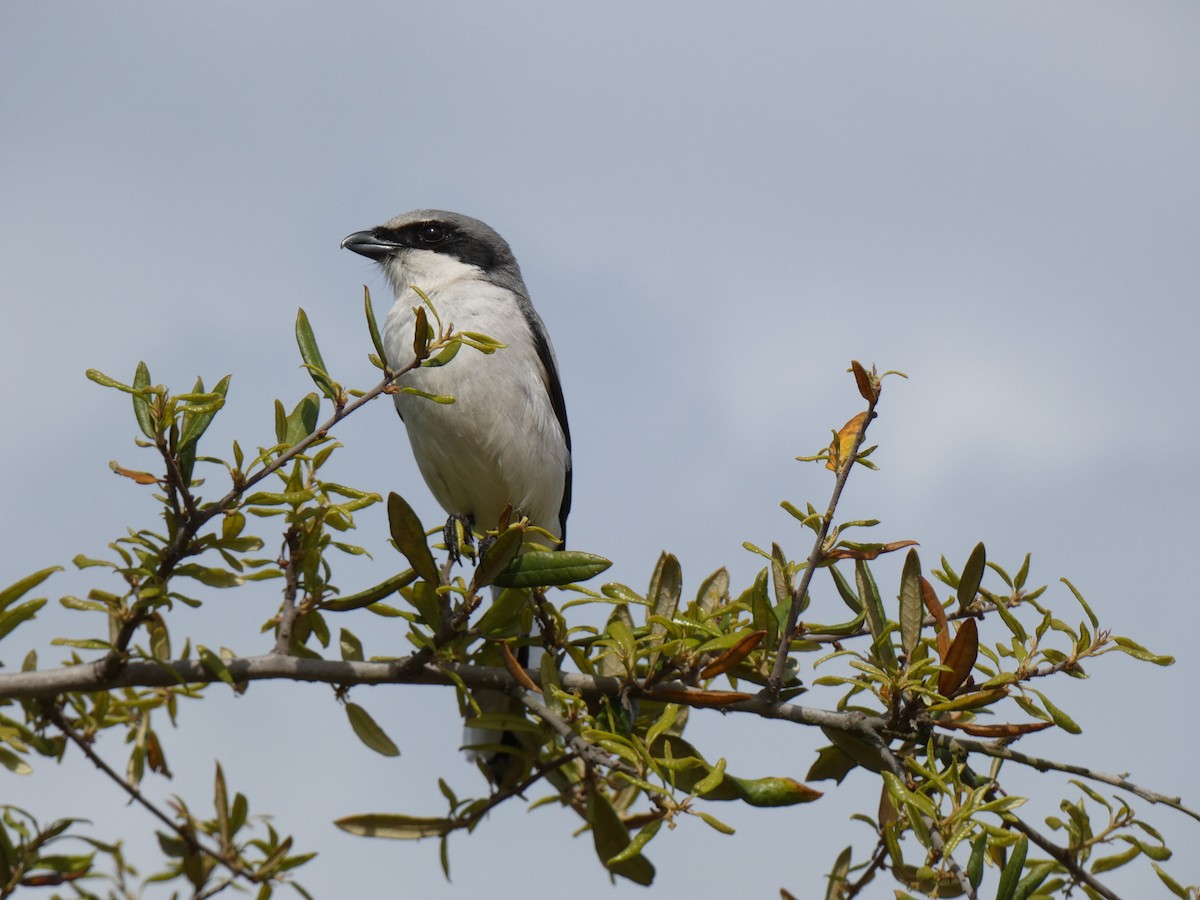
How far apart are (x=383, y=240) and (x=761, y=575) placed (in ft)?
13.5

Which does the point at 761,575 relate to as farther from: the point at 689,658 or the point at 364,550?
the point at 364,550

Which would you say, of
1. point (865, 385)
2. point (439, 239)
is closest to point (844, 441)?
point (865, 385)

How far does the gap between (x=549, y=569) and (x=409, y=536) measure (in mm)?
332

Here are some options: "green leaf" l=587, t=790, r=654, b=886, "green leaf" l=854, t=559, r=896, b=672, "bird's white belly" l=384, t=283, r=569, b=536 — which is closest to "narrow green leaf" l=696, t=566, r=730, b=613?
"green leaf" l=854, t=559, r=896, b=672

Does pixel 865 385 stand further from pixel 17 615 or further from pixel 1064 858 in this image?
pixel 17 615

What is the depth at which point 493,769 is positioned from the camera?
3004 millimetres

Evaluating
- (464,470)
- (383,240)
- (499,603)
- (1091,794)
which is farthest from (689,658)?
(383,240)

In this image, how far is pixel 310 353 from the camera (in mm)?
2697

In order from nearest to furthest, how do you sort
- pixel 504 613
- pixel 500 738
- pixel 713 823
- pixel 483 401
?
1. pixel 713 823
2. pixel 504 613
3. pixel 500 738
4. pixel 483 401

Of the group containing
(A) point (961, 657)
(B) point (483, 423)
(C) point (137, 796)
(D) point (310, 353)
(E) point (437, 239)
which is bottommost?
(C) point (137, 796)

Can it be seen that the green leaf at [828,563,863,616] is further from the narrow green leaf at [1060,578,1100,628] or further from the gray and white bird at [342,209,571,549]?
the gray and white bird at [342,209,571,549]

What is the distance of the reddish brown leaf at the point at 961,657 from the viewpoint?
252 cm

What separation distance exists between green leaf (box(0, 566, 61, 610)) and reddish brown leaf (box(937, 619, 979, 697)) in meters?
1.94

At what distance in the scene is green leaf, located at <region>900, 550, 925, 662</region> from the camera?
271 cm
